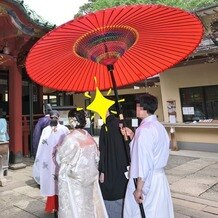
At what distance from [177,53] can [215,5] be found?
423 cm

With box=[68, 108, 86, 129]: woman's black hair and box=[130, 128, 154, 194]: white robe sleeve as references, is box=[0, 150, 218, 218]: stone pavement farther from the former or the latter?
box=[68, 108, 86, 129]: woman's black hair

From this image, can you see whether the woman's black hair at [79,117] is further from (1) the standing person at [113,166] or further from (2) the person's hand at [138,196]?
(2) the person's hand at [138,196]

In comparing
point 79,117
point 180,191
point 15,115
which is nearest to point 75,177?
point 79,117

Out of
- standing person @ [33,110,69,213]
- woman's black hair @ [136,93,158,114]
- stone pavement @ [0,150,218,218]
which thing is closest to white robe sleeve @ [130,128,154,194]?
woman's black hair @ [136,93,158,114]

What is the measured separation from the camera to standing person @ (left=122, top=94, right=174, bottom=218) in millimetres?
2598

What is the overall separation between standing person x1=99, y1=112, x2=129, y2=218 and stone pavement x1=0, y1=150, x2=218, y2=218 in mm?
1332

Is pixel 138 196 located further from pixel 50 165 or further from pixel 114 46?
pixel 50 165

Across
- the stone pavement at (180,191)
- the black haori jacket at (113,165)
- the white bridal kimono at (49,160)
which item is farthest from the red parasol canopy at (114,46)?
the stone pavement at (180,191)

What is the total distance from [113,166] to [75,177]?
55 centimetres

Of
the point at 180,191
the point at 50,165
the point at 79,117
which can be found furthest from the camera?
Result: the point at 180,191

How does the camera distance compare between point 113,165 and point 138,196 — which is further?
point 113,165

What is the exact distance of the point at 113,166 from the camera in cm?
335

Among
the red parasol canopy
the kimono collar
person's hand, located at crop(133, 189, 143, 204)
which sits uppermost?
the red parasol canopy

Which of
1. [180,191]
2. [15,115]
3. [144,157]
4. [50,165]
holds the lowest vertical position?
[180,191]
